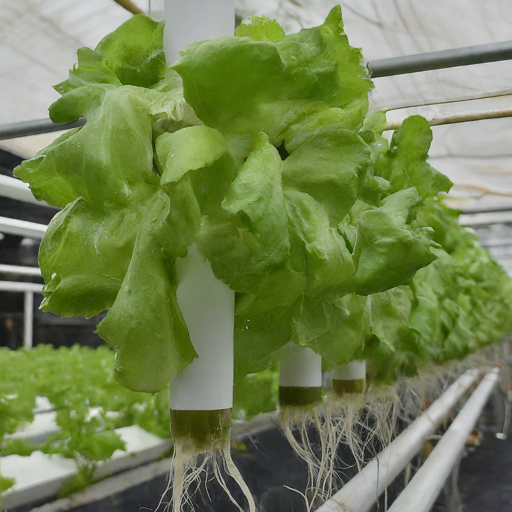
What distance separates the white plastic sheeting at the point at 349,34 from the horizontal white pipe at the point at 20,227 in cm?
13

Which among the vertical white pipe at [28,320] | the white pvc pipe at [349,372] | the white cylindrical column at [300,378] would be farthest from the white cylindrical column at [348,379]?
the vertical white pipe at [28,320]

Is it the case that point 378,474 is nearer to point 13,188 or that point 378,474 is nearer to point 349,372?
point 349,372

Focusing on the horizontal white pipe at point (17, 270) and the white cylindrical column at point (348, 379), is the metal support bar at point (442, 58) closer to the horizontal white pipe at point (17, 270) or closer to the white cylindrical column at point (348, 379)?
the white cylindrical column at point (348, 379)

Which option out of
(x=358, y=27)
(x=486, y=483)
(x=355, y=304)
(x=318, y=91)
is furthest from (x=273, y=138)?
(x=486, y=483)

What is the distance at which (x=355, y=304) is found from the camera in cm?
42

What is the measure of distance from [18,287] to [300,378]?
0.94 metres

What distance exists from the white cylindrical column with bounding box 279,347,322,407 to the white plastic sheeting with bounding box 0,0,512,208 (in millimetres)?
456

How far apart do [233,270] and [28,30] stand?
0.74 meters

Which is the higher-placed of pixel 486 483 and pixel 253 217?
pixel 253 217

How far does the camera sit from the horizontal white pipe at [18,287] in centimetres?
116

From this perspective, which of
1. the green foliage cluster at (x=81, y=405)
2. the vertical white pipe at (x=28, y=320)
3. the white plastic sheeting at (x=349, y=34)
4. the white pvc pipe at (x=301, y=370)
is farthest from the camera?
the vertical white pipe at (x=28, y=320)

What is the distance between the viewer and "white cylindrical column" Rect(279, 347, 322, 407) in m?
0.46

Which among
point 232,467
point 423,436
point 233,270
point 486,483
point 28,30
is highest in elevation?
point 28,30

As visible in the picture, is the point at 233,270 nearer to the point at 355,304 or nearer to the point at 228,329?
the point at 228,329
